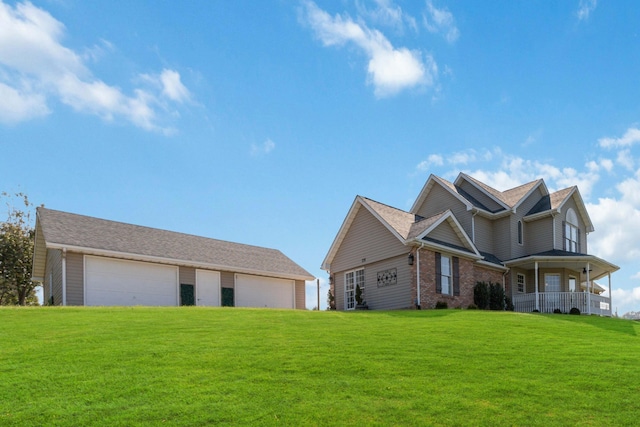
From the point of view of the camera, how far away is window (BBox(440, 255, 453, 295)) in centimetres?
2609

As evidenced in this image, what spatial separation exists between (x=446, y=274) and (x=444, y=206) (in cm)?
721

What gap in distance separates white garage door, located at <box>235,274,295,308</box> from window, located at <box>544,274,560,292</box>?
15.1 m

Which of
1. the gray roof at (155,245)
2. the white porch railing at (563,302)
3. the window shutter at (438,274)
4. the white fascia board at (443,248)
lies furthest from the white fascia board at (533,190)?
the gray roof at (155,245)

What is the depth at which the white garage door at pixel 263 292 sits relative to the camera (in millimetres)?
32094

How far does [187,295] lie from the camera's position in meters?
29.3

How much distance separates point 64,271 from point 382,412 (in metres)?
20.1

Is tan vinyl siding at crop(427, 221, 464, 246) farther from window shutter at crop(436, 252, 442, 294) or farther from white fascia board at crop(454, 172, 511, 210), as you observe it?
white fascia board at crop(454, 172, 511, 210)

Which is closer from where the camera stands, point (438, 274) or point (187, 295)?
point (438, 274)

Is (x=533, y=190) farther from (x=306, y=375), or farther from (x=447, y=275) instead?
(x=306, y=375)

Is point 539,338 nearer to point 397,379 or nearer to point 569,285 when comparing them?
point 397,379

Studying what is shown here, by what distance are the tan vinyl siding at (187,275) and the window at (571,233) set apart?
2133 centimetres

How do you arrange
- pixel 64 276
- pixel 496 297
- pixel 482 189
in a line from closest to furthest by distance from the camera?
pixel 64 276
pixel 496 297
pixel 482 189

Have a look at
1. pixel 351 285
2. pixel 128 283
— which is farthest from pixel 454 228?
pixel 128 283

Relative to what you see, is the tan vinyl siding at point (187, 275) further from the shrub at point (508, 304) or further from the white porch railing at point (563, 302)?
the white porch railing at point (563, 302)
